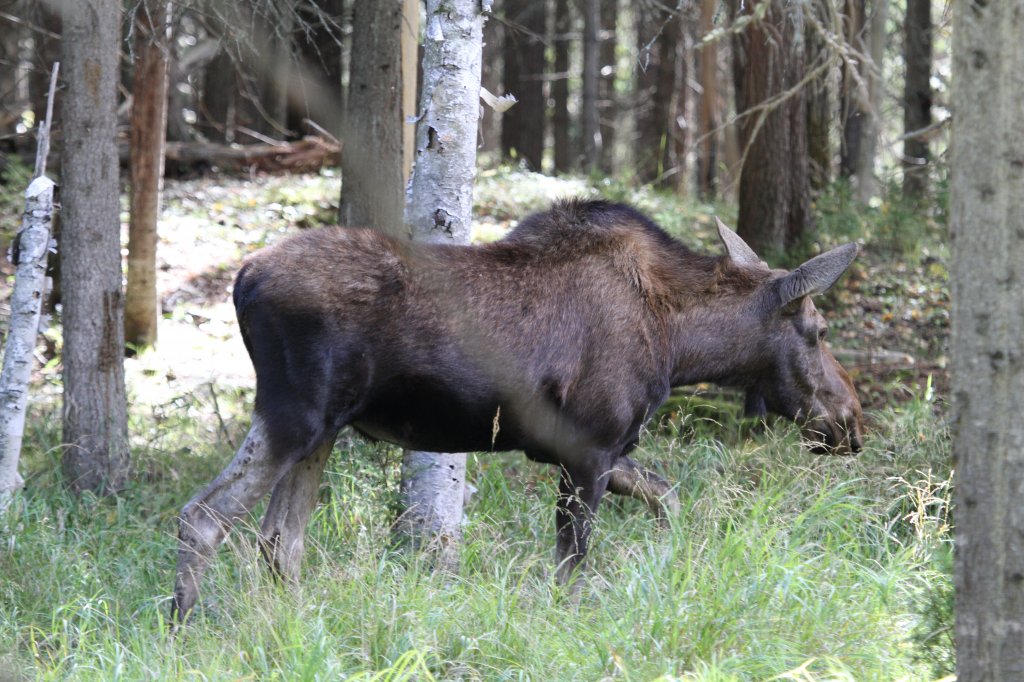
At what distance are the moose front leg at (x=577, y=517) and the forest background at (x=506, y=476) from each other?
205 millimetres

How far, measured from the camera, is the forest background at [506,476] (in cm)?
459

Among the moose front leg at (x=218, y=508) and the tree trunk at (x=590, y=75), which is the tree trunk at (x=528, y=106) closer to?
the tree trunk at (x=590, y=75)

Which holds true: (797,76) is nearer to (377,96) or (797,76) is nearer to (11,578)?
(377,96)

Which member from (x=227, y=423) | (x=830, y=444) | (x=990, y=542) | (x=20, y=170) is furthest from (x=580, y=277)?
(x=20, y=170)

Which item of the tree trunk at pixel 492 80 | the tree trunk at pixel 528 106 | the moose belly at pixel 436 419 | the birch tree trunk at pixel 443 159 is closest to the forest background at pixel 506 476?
the birch tree trunk at pixel 443 159

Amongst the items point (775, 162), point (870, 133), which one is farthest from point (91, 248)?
point (870, 133)

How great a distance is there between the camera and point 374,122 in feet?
28.7

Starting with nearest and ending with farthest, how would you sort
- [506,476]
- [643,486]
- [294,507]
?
[294,507], [643,486], [506,476]

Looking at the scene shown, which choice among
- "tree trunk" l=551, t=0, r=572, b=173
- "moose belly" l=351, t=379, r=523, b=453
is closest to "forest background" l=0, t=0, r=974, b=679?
"moose belly" l=351, t=379, r=523, b=453

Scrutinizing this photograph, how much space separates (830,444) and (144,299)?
718 centimetres

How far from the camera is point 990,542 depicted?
3.29 m

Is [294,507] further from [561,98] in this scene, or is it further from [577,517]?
[561,98]

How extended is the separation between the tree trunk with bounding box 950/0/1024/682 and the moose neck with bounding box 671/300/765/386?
3058 mm

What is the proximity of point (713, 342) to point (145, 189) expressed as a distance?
263 inches
